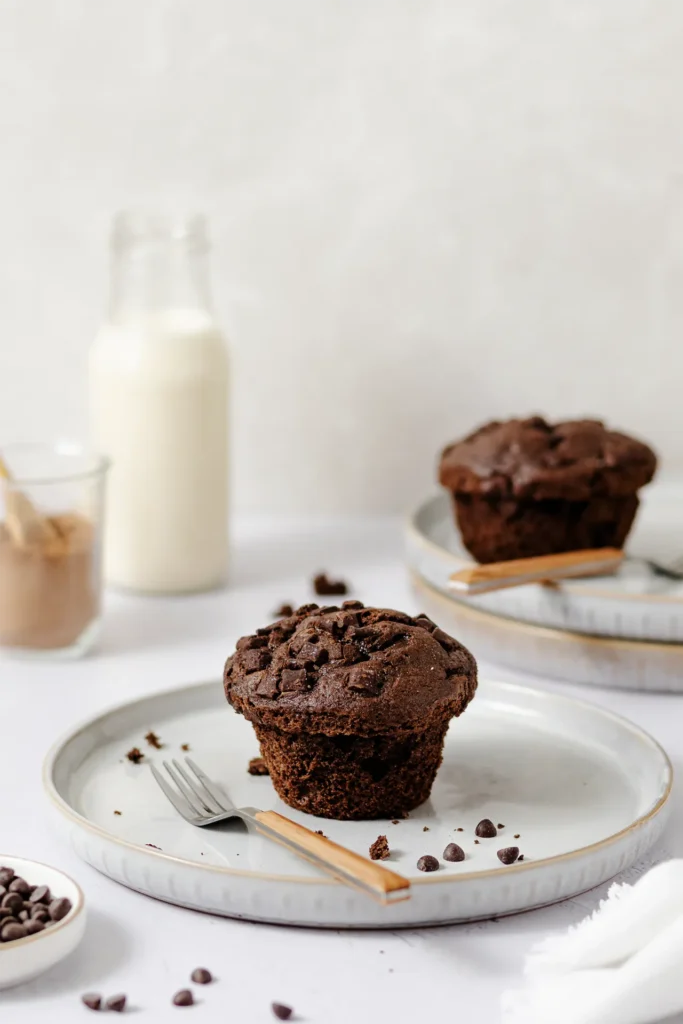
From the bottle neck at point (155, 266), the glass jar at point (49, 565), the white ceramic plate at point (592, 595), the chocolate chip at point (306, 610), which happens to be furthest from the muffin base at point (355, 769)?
the bottle neck at point (155, 266)

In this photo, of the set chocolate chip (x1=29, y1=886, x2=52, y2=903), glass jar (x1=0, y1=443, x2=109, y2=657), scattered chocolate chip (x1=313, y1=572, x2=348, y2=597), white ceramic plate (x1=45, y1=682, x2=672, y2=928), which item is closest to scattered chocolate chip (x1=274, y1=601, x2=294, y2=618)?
scattered chocolate chip (x1=313, y1=572, x2=348, y2=597)

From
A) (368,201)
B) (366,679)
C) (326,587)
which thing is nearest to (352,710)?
(366,679)

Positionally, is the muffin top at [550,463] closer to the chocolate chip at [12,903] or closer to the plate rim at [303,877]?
the plate rim at [303,877]

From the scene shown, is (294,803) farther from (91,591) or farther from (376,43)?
(376,43)

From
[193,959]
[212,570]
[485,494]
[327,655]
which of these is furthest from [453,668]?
[212,570]

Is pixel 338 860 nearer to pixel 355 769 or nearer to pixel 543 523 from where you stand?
pixel 355 769
